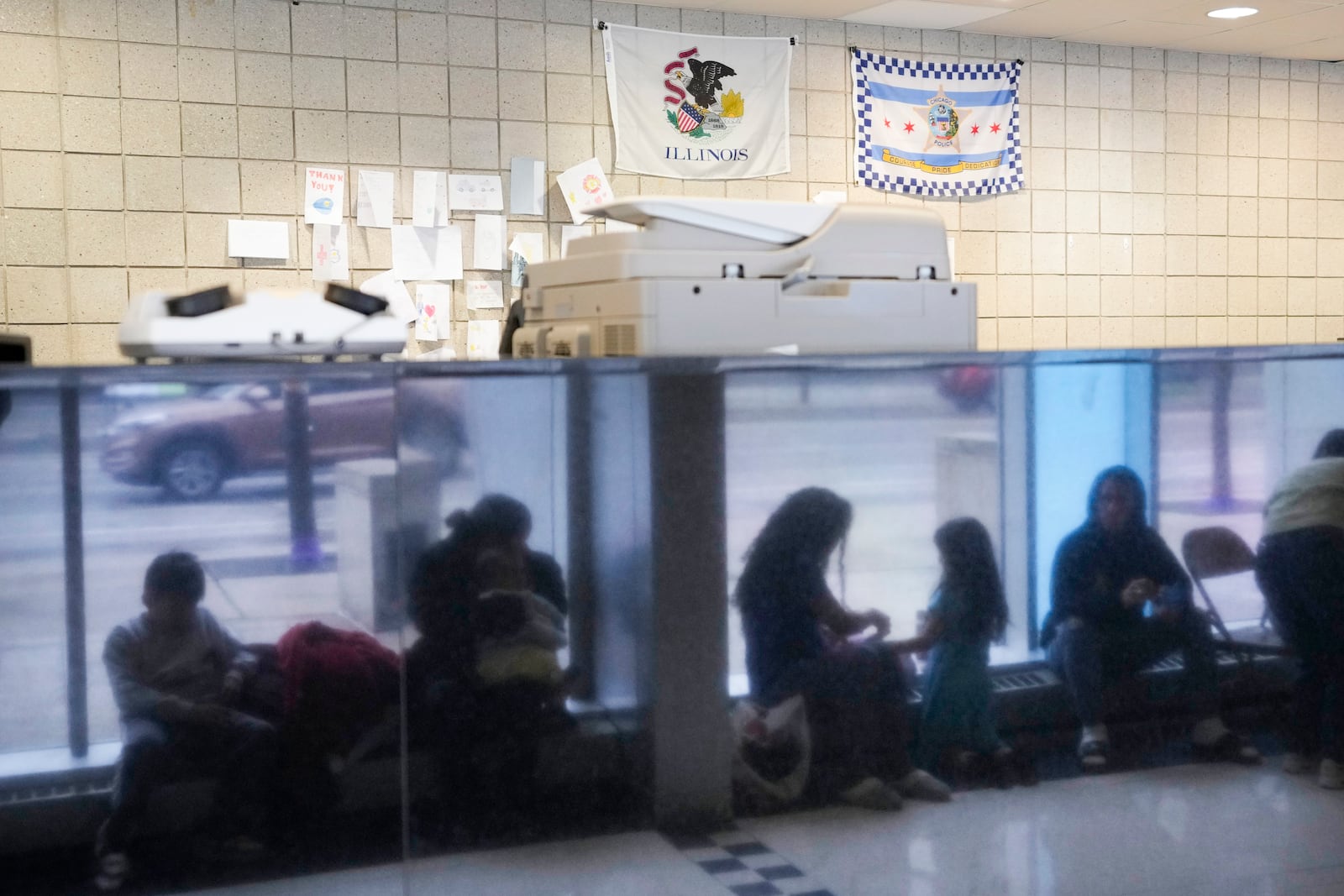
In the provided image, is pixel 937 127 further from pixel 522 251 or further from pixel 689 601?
pixel 689 601

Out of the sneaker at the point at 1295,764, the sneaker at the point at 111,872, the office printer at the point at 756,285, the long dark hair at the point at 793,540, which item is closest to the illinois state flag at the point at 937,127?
the office printer at the point at 756,285

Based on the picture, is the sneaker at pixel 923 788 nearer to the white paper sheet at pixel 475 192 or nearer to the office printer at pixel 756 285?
the office printer at pixel 756 285

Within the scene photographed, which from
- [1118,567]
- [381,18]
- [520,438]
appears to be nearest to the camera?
[520,438]

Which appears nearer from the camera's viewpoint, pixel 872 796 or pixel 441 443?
pixel 441 443

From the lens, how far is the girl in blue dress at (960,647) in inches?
72.2

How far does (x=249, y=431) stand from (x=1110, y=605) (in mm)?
1216

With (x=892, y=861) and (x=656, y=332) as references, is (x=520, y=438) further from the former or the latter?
(x=892, y=861)

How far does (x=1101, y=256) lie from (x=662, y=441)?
3.90m

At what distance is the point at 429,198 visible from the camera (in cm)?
411

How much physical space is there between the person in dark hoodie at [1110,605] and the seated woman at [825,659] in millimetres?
264

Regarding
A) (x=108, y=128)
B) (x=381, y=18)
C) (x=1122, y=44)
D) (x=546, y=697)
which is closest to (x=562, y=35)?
(x=381, y=18)

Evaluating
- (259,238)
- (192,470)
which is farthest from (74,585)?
(259,238)

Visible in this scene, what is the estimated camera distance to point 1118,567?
76.0 inches

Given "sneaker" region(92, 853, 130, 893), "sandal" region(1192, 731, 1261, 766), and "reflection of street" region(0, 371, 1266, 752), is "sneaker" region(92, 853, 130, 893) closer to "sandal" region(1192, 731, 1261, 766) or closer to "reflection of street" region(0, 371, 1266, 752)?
"reflection of street" region(0, 371, 1266, 752)
